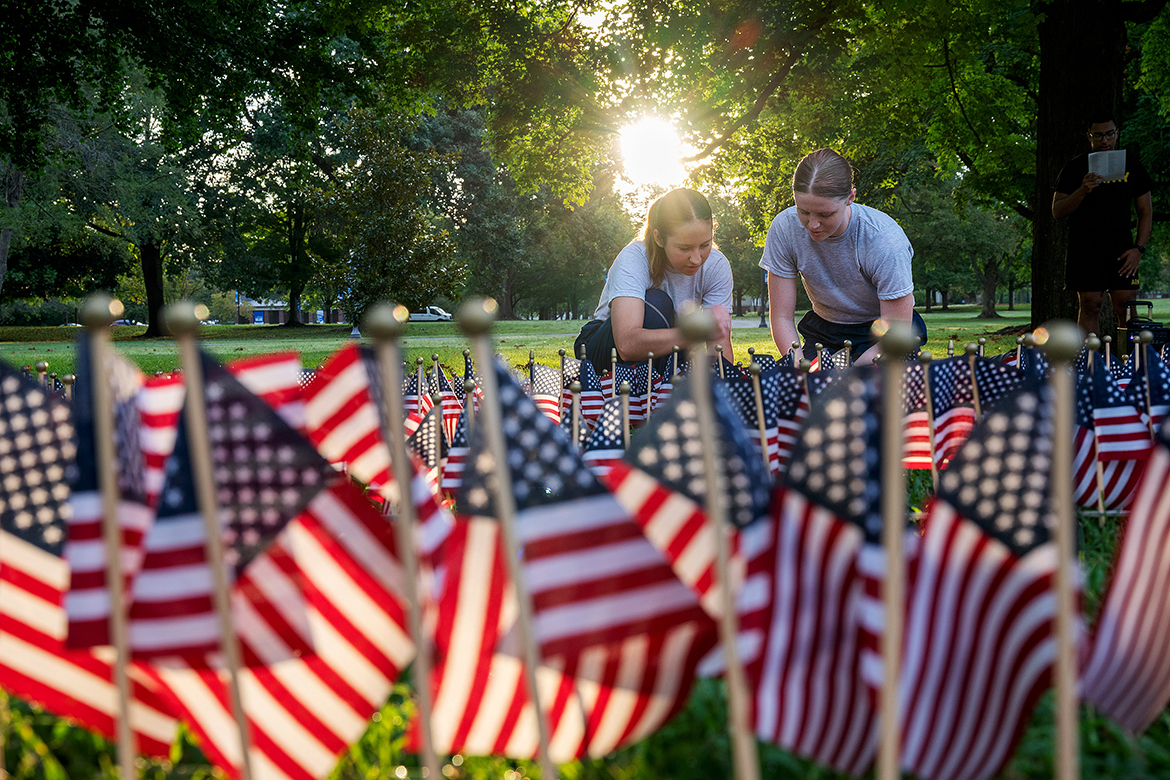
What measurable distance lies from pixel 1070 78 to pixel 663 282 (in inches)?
258

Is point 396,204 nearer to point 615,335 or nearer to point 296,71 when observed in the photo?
point 296,71

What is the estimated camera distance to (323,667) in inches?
72.9

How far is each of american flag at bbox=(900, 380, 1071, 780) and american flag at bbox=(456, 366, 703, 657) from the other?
0.47 m

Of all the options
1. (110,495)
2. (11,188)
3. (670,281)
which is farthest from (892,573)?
(11,188)

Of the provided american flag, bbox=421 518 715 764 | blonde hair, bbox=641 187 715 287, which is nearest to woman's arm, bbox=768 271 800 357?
blonde hair, bbox=641 187 715 287

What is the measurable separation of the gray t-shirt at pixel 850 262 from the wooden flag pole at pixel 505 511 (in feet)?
16.7

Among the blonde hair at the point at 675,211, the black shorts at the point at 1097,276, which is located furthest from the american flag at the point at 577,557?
the black shorts at the point at 1097,276

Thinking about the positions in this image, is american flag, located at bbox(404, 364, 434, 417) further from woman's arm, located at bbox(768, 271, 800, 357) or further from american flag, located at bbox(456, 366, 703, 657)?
american flag, located at bbox(456, 366, 703, 657)

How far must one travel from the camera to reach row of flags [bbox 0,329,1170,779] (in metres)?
1.67

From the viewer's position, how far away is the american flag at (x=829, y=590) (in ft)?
5.39

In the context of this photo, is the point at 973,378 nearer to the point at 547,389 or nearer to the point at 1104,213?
the point at 547,389

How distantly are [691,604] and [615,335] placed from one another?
15.7 ft

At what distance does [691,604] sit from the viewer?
68.3 inches

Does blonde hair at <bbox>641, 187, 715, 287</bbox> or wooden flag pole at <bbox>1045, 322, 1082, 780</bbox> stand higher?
blonde hair at <bbox>641, 187, 715, 287</bbox>
